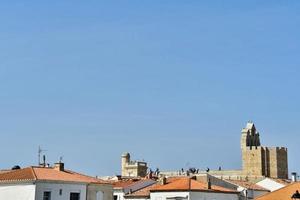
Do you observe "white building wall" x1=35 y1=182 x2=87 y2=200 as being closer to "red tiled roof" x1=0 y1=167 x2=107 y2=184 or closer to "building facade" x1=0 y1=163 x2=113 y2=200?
"building facade" x1=0 y1=163 x2=113 y2=200

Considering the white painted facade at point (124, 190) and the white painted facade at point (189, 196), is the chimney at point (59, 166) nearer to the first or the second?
the white painted facade at point (189, 196)

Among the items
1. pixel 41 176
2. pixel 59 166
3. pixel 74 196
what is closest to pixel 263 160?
pixel 59 166

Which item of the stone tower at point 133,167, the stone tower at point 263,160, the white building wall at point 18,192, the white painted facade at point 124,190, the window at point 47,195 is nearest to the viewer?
the white building wall at point 18,192

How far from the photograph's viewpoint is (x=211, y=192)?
71.4 metres

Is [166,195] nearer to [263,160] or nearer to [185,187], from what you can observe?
[185,187]

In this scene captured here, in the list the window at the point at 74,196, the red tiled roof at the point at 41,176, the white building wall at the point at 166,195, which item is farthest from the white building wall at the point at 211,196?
the window at the point at 74,196

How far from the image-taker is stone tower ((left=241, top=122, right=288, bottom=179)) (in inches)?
6905

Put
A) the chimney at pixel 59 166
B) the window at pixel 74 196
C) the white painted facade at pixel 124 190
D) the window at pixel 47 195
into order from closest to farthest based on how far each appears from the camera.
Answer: the window at pixel 47 195 → the window at pixel 74 196 → the chimney at pixel 59 166 → the white painted facade at pixel 124 190

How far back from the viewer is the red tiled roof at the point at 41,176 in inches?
2451

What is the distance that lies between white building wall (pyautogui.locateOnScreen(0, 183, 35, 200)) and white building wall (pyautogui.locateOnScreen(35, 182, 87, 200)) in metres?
0.57

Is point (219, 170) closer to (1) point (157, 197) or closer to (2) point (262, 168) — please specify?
(2) point (262, 168)

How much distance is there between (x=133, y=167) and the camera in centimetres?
17125

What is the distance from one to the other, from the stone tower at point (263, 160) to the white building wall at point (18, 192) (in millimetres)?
115908

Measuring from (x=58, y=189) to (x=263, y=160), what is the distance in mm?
121083
